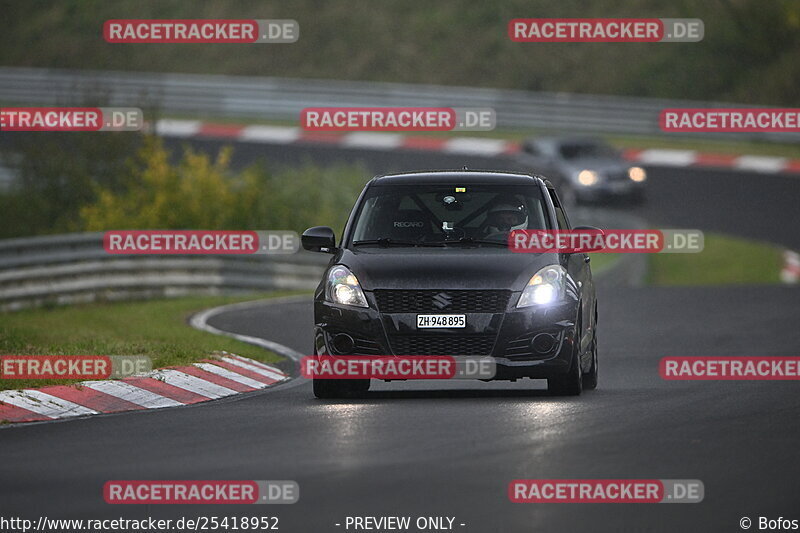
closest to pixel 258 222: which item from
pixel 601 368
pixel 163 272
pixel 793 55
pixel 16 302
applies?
pixel 163 272

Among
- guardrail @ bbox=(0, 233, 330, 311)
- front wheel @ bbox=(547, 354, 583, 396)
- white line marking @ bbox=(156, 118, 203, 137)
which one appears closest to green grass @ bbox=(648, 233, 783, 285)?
guardrail @ bbox=(0, 233, 330, 311)

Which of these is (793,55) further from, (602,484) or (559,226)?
(602,484)

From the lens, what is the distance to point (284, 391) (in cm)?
1409

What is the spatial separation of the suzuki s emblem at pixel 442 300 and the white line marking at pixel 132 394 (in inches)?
85.6

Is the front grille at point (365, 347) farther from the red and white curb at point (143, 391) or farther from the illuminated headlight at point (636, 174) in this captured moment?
the illuminated headlight at point (636, 174)

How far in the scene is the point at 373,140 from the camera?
45219 millimetres

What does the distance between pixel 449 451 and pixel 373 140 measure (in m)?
35.3

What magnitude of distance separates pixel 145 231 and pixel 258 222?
3.65 meters

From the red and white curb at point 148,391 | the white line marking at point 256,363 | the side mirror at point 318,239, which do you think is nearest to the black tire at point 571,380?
the side mirror at point 318,239

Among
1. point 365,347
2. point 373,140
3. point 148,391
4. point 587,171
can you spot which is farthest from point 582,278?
point 373,140

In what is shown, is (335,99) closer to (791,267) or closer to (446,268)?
(791,267)

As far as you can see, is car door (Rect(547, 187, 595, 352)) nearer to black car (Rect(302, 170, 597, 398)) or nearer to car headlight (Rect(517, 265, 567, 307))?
black car (Rect(302, 170, 597, 398))

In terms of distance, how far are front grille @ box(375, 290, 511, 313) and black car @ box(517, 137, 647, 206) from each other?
2388 cm

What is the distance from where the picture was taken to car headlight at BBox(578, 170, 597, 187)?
36.4 m
